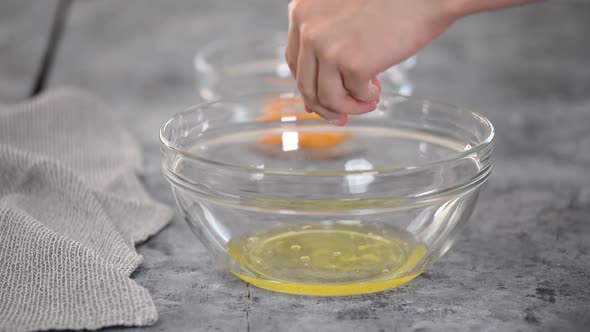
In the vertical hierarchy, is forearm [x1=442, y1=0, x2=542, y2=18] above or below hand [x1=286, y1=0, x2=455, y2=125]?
above

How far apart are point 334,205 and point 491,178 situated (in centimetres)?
56

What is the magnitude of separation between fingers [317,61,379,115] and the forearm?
134 millimetres

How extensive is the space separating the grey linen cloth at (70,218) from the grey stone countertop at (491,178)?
1.7 inches

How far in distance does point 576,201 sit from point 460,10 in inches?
21.2

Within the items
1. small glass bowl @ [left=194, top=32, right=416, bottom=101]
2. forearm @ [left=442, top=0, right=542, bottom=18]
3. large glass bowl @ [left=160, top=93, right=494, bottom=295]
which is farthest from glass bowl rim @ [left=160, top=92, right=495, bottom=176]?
small glass bowl @ [left=194, top=32, right=416, bottom=101]

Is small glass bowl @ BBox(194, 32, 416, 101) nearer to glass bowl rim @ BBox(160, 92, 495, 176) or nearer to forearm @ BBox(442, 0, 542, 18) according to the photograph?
glass bowl rim @ BBox(160, 92, 495, 176)

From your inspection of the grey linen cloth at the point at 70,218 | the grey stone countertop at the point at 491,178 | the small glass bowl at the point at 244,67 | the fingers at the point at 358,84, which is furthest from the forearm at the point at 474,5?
the small glass bowl at the point at 244,67

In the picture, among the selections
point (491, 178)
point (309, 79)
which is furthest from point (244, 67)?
point (309, 79)

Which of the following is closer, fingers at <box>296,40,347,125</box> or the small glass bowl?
fingers at <box>296,40,347,125</box>

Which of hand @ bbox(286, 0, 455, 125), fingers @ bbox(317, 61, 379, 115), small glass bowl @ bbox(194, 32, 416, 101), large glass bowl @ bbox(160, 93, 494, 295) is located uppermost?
hand @ bbox(286, 0, 455, 125)

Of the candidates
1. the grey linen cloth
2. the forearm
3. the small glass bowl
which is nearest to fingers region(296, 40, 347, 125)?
the forearm

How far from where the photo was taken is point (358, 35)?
Answer: 2.69 ft

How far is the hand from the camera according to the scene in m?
0.82

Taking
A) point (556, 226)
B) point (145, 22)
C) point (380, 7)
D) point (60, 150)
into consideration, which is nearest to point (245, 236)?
point (380, 7)
